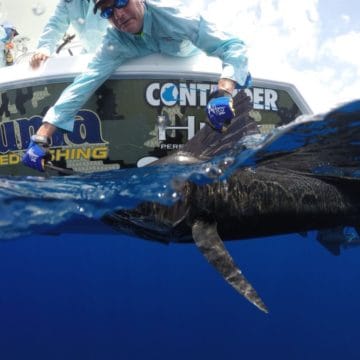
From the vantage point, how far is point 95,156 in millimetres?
3418

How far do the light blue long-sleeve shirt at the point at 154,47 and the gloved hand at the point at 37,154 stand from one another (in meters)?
0.17

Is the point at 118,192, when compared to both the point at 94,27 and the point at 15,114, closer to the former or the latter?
the point at 15,114

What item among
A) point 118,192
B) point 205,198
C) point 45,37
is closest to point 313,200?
point 205,198

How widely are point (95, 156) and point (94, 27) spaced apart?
136 centimetres

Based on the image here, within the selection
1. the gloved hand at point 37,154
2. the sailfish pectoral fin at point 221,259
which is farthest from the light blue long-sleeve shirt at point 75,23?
the sailfish pectoral fin at point 221,259

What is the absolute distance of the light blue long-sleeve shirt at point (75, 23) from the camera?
157 inches

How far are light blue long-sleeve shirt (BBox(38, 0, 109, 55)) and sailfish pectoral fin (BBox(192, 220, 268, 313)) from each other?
7.11 ft

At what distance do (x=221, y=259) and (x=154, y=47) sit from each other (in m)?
1.80

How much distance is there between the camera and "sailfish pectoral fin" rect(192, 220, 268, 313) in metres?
2.21

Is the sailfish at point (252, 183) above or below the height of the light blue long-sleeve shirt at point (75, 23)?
below

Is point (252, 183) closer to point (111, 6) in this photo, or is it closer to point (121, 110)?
point (121, 110)

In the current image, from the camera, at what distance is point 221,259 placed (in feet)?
7.93

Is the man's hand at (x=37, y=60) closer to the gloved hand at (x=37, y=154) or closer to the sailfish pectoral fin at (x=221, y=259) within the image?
the gloved hand at (x=37, y=154)

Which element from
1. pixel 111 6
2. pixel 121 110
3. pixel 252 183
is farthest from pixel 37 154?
pixel 252 183
